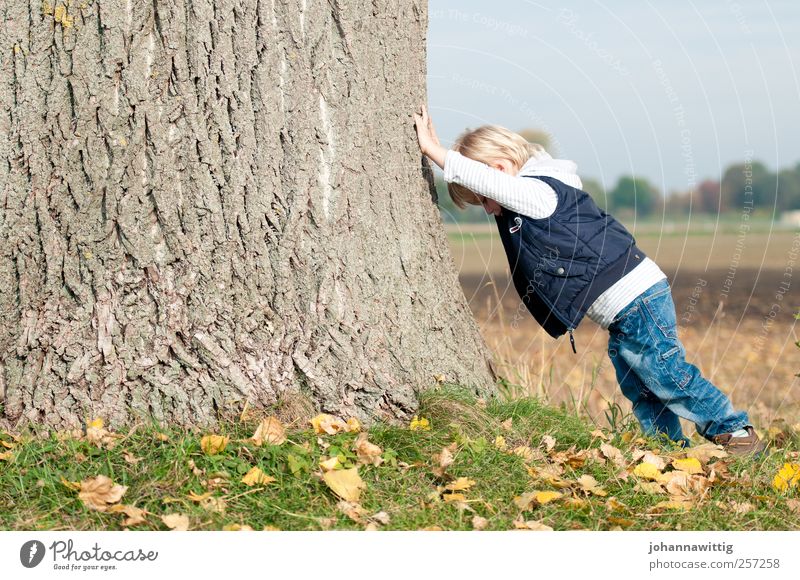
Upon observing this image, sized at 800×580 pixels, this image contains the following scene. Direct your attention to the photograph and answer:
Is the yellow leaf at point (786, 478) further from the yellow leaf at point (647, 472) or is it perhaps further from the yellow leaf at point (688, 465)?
the yellow leaf at point (647, 472)

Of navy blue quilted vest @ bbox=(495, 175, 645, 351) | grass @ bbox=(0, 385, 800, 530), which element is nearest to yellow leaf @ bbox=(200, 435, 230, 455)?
grass @ bbox=(0, 385, 800, 530)

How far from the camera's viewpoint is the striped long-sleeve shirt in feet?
10.4

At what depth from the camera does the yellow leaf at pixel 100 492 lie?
2352mm

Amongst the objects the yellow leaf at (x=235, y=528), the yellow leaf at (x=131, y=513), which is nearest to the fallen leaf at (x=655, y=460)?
the yellow leaf at (x=235, y=528)

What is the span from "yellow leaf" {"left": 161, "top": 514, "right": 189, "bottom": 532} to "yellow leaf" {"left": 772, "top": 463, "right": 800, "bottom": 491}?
1932mm

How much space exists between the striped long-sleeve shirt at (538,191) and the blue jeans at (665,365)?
0.15ft

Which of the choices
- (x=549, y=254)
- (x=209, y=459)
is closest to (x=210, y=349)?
(x=209, y=459)

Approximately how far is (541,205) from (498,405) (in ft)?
2.66

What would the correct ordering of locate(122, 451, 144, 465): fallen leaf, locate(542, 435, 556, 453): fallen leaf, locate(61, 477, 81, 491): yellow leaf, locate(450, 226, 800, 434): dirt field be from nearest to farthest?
locate(61, 477, 81, 491): yellow leaf < locate(122, 451, 144, 465): fallen leaf < locate(542, 435, 556, 453): fallen leaf < locate(450, 226, 800, 434): dirt field

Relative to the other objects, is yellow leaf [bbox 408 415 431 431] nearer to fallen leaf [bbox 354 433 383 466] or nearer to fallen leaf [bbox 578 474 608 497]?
fallen leaf [bbox 354 433 383 466]

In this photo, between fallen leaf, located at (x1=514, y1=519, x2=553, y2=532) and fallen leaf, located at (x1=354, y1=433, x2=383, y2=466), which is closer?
fallen leaf, located at (x1=514, y1=519, x2=553, y2=532)

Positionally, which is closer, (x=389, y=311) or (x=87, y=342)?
(x=87, y=342)

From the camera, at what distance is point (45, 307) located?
2748 millimetres

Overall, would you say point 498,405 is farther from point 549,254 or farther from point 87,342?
point 87,342
